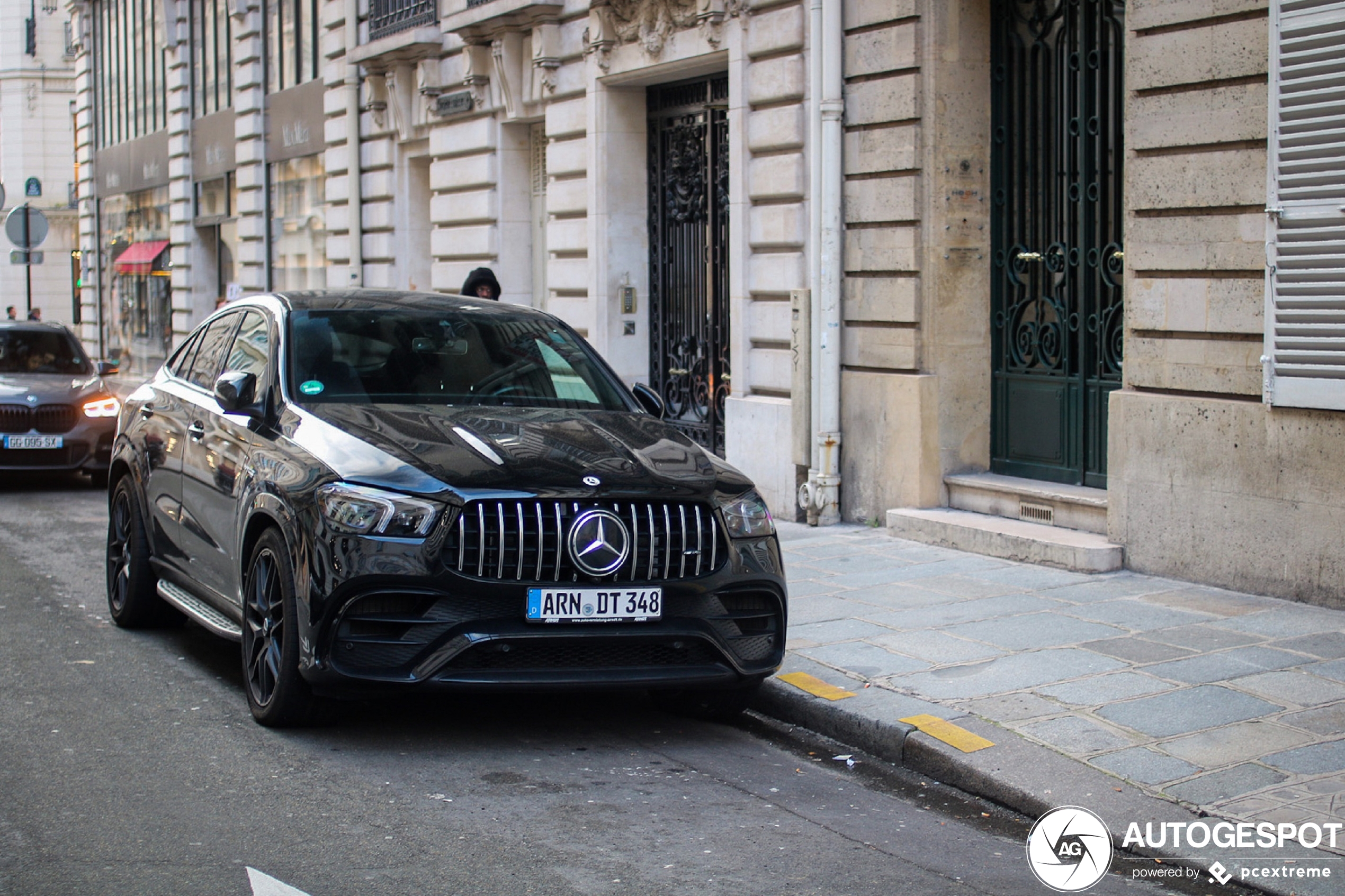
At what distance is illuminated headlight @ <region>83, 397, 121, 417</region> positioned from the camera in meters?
14.5

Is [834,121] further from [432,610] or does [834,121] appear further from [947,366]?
[432,610]

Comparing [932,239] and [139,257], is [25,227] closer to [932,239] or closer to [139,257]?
[139,257]

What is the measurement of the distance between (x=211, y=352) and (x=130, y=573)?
1216 mm

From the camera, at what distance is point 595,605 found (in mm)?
5574

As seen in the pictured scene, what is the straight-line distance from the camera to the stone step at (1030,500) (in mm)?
9602

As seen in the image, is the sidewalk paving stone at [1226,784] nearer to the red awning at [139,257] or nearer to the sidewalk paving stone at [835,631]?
the sidewalk paving stone at [835,631]

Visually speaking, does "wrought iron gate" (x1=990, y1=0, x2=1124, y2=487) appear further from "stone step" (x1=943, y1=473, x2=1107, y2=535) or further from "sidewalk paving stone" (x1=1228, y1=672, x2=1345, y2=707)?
"sidewalk paving stone" (x1=1228, y1=672, x2=1345, y2=707)

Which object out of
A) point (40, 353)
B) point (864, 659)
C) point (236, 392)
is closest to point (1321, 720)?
point (864, 659)

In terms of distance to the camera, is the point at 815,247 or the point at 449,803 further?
the point at 815,247

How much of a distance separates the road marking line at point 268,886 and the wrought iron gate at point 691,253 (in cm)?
935

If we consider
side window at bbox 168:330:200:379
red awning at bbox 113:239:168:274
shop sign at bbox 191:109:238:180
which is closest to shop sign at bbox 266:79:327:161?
shop sign at bbox 191:109:238:180

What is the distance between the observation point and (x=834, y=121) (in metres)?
11.2

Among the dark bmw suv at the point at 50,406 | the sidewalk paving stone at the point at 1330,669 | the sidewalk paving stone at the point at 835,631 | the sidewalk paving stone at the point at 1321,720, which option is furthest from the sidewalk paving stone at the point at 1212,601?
→ the dark bmw suv at the point at 50,406

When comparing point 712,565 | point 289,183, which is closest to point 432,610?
point 712,565
